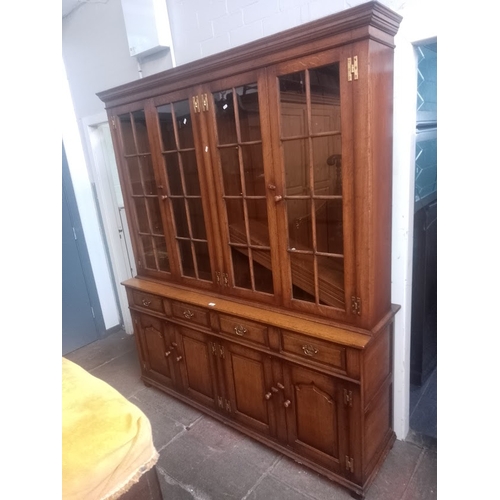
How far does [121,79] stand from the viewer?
269 cm

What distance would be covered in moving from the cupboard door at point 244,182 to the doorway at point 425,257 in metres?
0.79

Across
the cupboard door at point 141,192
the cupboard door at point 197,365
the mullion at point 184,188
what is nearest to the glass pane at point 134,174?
the cupboard door at point 141,192

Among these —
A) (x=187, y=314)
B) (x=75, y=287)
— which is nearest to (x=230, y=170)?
(x=187, y=314)

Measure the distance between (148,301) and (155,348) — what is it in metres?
0.37

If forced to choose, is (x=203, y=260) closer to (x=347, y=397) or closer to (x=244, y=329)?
(x=244, y=329)

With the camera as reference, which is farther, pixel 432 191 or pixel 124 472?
pixel 432 191

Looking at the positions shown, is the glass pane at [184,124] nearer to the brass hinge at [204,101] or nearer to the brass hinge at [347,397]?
the brass hinge at [204,101]

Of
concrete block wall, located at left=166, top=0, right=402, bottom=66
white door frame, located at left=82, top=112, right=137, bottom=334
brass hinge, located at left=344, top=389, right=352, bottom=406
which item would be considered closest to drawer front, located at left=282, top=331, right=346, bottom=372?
brass hinge, located at left=344, top=389, right=352, bottom=406

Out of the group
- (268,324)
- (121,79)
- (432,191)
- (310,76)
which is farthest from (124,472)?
(121,79)

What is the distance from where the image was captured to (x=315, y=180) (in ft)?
5.23

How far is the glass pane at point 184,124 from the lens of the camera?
6.50 feet
